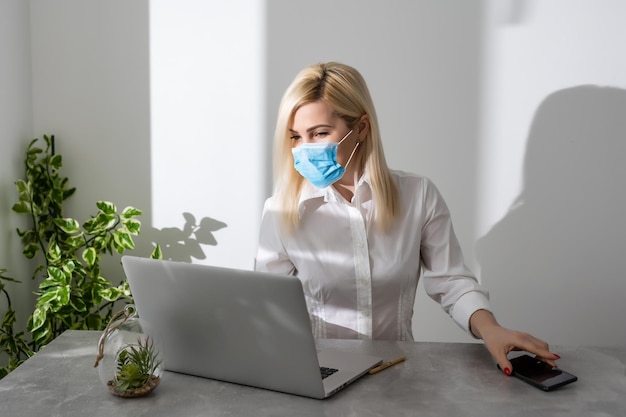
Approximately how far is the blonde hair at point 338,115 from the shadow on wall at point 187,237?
3.20ft

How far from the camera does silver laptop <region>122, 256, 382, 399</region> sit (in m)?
1.48

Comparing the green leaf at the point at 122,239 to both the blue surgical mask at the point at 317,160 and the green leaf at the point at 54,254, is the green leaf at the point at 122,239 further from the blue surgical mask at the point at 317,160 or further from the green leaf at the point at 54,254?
the blue surgical mask at the point at 317,160

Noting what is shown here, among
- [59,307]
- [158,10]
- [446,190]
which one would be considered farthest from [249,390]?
[158,10]

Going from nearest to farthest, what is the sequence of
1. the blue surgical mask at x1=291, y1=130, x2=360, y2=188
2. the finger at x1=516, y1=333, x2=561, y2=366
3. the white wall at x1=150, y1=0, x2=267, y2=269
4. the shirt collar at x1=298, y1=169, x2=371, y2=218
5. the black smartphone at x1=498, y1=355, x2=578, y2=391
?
the black smartphone at x1=498, y1=355, x2=578, y2=391, the finger at x1=516, y1=333, x2=561, y2=366, the blue surgical mask at x1=291, y1=130, x2=360, y2=188, the shirt collar at x1=298, y1=169, x2=371, y2=218, the white wall at x1=150, y1=0, x2=267, y2=269

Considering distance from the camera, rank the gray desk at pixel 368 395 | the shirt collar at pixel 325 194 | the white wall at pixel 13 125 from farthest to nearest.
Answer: the white wall at pixel 13 125 → the shirt collar at pixel 325 194 → the gray desk at pixel 368 395

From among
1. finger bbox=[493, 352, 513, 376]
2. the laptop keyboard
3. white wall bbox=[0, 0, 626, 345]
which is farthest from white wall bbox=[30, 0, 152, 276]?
finger bbox=[493, 352, 513, 376]

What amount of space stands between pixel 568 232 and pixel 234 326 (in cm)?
195

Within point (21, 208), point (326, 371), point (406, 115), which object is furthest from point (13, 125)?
point (326, 371)

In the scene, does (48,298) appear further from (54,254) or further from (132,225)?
(132,225)

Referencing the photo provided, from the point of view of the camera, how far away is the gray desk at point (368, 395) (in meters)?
1.46

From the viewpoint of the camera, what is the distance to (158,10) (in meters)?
3.13

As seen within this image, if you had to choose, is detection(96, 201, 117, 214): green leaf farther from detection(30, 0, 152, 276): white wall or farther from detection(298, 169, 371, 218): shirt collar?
detection(298, 169, 371, 218): shirt collar

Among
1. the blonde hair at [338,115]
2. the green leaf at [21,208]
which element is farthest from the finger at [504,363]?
the green leaf at [21,208]

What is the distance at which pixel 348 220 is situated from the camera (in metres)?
2.28
